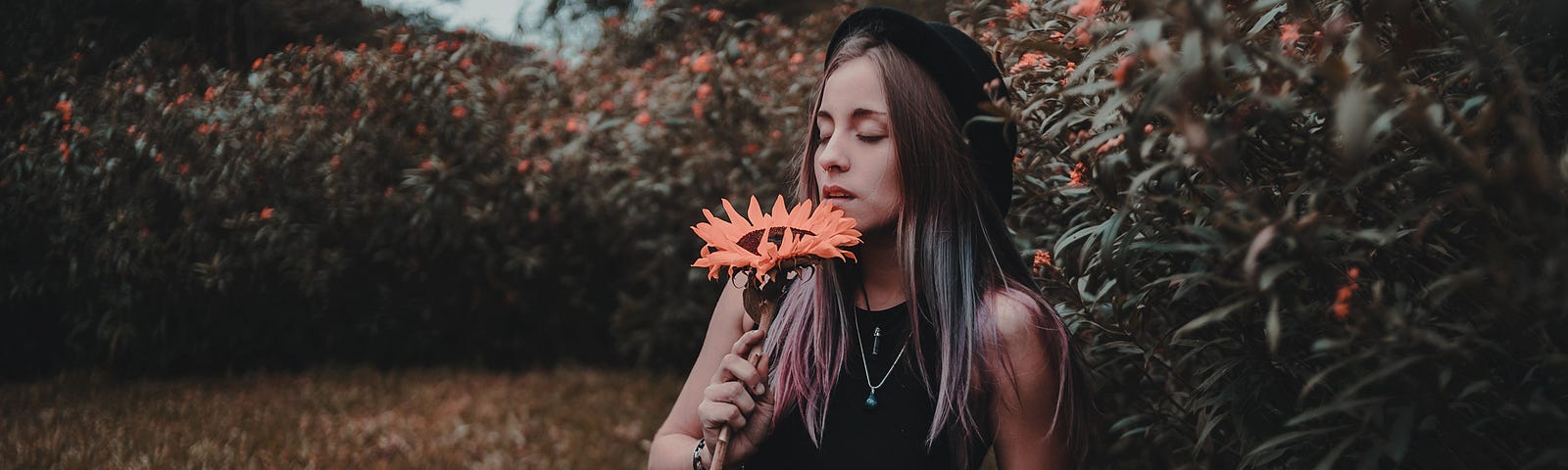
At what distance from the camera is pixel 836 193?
151 centimetres

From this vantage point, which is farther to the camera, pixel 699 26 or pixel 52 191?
pixel 699 26

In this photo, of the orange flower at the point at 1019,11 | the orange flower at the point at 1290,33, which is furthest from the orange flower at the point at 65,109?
the orange flower at the point at 1290,33

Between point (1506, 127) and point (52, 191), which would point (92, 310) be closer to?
point (52, 191)

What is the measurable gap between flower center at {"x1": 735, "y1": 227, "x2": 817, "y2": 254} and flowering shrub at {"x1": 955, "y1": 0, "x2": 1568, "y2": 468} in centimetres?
42

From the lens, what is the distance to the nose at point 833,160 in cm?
149

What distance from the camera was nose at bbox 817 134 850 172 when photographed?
149 centimetres

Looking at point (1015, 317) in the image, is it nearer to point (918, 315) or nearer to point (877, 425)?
point (918, 315)

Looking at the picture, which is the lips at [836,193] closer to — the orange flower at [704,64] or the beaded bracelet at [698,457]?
the beaded bracelet at [698,457]

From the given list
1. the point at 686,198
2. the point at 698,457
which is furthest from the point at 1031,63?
A: the point at 686,198

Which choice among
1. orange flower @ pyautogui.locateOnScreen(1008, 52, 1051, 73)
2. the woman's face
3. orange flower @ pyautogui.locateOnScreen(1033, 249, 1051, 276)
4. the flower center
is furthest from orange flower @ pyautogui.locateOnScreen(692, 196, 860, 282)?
orange flower @ pyautogui.locateOnScreen(1008, 52, 1051, 73)

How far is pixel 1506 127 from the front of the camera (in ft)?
3.69

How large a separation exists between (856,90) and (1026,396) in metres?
0.55

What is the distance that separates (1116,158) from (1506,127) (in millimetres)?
452

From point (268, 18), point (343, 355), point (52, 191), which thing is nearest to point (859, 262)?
point (268, 18)
